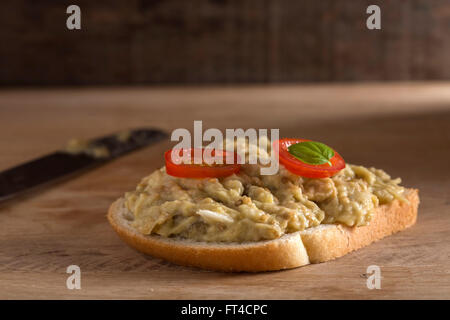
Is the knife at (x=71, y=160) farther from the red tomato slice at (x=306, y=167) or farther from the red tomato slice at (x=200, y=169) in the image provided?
the red tomato slice at (x=306, y=167)

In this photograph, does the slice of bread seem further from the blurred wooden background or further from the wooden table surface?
the blurred wooden background

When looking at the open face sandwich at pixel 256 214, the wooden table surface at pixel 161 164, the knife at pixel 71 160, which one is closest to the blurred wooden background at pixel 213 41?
the wooden table surface at pixel 161 164

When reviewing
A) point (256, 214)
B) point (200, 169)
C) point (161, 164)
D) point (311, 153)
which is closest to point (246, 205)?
point (256, 214)

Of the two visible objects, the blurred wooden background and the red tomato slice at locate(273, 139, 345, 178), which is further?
the blurred wooden background

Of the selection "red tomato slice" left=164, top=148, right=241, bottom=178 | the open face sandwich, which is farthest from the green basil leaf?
"red tomato slice" left=164, top=148, right=241, bottom=178

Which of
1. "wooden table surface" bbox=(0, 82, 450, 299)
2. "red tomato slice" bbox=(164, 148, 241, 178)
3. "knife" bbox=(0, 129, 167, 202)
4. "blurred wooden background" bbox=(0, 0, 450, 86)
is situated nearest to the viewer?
"wooden table surface" bbox=(0, 82, 450, 299)

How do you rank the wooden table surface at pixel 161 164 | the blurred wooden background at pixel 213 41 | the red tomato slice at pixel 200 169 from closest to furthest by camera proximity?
1. the wooden table surface at pixel 161 164
2. the red tomato slice at pixel 200 169
3. the blurred wooden background at pixel 213 41

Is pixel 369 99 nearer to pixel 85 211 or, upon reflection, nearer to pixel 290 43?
pixel 290 43
